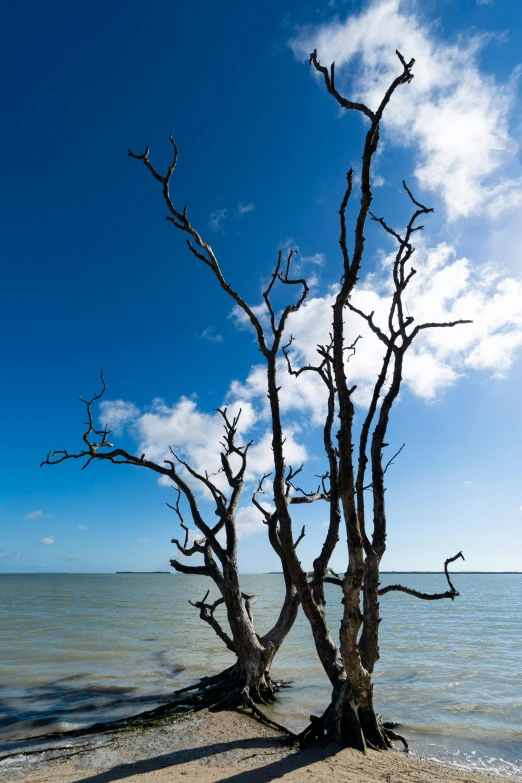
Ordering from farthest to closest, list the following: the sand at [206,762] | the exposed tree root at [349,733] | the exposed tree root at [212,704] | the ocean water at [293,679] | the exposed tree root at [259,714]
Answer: the ocean water at [293,679], the exposed tree root at [212,704], the exposed tree root at [259,714], the exposed tree root at [349,733], the sand at [206,762]

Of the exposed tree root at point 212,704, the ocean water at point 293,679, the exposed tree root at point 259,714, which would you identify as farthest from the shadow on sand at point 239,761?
the ocean water at point 293,679

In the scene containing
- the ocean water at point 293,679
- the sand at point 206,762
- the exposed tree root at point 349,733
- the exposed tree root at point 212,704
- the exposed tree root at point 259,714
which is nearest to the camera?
the sand at point 206,762

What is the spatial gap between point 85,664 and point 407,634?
47.4ft

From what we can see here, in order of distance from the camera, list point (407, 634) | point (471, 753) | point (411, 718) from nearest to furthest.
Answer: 1. point (471, 753)
2. point (411, 718)
3. point (407, 634)

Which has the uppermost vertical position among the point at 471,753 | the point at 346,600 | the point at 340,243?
the point at 340,243

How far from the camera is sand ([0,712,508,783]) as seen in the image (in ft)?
17.5

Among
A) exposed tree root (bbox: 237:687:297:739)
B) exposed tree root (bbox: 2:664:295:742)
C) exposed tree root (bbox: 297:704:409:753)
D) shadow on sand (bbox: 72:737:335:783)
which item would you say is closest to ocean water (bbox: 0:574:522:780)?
exposed tree root (bbox: 2:664:295:742)

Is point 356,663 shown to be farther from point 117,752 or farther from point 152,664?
point 152,664

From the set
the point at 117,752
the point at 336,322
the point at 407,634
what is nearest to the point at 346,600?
the point at 336,322

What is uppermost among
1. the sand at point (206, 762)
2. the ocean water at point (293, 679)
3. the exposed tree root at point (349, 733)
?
the exposed tree root at point (349, 733)

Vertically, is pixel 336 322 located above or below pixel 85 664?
above

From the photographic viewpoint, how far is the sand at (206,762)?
5.33m

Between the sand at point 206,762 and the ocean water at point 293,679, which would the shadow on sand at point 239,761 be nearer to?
the sand at point 206,762

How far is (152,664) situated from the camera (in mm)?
14906
